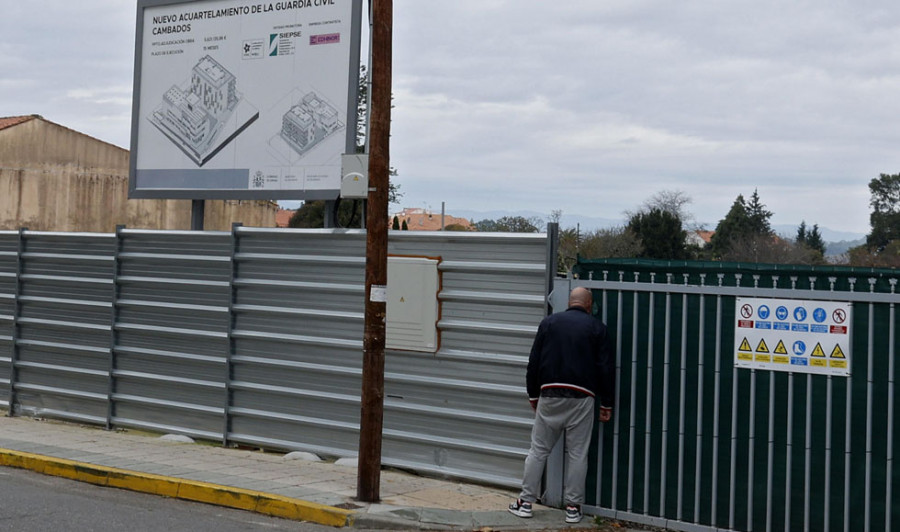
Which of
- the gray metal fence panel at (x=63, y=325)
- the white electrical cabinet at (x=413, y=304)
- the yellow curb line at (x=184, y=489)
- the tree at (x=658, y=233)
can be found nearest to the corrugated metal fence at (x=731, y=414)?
the white electrical cabinet at (x=413, y=304)

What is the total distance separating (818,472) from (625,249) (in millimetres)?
64609

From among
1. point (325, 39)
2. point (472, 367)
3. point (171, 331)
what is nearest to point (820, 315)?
point (472, 367)

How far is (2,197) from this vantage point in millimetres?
36469

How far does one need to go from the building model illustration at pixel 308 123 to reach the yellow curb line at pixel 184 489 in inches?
162

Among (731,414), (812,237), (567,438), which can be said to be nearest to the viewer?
(731,414)

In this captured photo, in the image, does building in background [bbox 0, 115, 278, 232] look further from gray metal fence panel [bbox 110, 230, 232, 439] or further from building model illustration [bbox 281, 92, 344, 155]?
building model illustration [bbox 281, 92, 344, 155]

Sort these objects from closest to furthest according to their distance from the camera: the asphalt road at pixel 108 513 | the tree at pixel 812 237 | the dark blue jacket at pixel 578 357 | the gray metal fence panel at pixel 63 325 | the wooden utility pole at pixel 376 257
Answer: the asphalt road at pixel 108 513 < the dark blue jacket at pixel 578 357 < the wooden utility pole at pixel 376 257 < the gray metal fence panel at pixel 63 325 < the tree at pixel 812 237

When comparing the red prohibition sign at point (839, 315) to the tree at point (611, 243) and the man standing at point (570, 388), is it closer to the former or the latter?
the man standing at point (570, 388)

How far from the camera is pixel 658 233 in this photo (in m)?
84.2

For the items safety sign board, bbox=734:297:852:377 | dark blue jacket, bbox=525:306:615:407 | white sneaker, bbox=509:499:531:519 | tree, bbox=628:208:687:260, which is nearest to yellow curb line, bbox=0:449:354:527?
white sneaker, bbox=509:499:531:519

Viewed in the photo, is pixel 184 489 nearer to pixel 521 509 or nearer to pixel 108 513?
pixel 108 513

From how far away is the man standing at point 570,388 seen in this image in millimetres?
8023

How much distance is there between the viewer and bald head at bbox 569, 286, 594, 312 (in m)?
8.16

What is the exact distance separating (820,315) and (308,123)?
6225 mm
